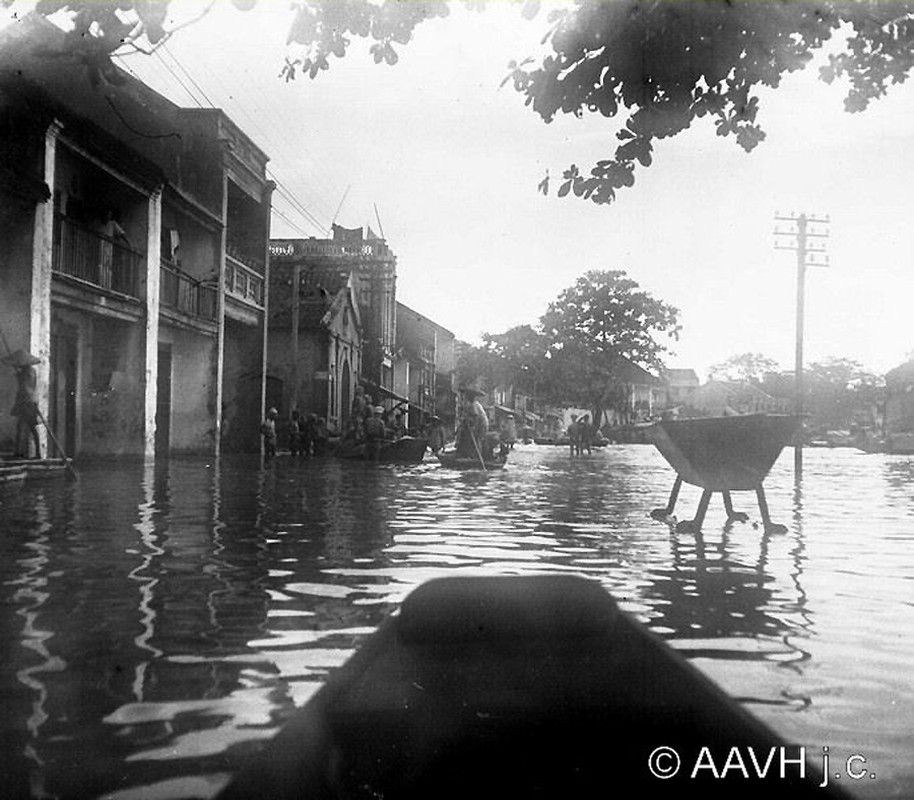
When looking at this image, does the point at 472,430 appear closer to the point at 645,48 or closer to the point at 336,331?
the point at 645,48

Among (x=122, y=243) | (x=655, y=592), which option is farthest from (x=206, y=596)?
(x=122, y=243)

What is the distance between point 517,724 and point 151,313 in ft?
63.6

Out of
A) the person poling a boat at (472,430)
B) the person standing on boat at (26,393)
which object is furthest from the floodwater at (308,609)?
the person poling a boat at (472,430)

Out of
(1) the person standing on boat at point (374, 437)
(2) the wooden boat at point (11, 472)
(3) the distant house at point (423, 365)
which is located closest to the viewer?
(2) the wooden boat at point (11, 472)

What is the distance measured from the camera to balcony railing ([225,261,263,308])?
2694 cm

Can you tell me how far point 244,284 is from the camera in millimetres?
28453

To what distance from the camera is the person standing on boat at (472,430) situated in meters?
20.5

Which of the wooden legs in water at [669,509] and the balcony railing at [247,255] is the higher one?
the balcony railing at [247,255]

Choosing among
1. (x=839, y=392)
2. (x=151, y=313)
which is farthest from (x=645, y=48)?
(x=839, y=392)

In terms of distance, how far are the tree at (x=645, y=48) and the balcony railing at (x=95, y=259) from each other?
13996 millimetres

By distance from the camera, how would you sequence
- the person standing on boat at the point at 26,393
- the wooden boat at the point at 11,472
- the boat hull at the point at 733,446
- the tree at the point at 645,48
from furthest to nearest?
the person standing on boat at the point at 26,393 → the wooden boat at the point at 11,472 → the boat hull at the point at 733,446 → the tree at the point at 645,48

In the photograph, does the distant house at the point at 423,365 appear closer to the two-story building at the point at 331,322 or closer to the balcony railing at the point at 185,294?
the two-story building at the point at 331,322

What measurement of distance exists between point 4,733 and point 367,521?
6096 millimetres

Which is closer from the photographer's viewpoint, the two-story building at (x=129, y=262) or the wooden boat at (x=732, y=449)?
the wooden boat at (x=732, y=449)
